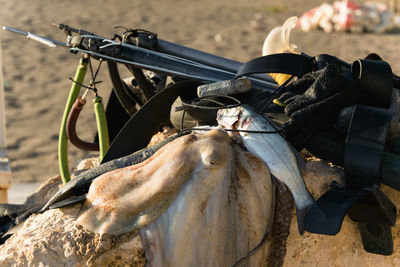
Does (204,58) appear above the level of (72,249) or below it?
above

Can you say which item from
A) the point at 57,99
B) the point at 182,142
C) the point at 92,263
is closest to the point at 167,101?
the point at 182,142

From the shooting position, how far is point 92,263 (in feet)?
4.66

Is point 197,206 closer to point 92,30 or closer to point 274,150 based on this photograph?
point 274,150

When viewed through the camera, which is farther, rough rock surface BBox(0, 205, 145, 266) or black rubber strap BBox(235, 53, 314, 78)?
black rubber strap BBox(235, 53, 314, 78)

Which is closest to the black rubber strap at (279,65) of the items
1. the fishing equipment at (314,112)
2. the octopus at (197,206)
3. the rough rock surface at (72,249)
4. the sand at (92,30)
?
the fishing equipment at (314,112)

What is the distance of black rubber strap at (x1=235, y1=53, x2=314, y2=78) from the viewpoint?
5.43ft

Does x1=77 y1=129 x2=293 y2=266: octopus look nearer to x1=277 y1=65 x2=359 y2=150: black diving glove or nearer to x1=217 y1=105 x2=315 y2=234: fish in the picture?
x1=217 y1=105 x2=315 y2=234: fish

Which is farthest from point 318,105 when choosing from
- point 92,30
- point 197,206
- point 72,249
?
point 92,30

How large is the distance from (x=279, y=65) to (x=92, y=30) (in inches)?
233

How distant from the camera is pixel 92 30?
285 inches

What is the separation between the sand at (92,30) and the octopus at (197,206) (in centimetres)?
255

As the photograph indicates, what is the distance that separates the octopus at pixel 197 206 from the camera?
1.44 m

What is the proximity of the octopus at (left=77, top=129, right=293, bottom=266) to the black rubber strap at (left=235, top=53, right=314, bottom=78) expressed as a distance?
0.28m

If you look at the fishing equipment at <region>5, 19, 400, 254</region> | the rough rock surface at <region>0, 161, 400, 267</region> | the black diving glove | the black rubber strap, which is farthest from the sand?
the black diving glove
